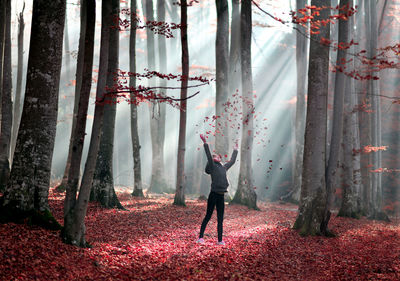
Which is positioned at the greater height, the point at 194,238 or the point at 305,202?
the point at 305,202

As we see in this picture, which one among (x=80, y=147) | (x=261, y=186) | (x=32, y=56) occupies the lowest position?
(x=261, y=186)

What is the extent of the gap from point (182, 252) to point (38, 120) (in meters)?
3.74

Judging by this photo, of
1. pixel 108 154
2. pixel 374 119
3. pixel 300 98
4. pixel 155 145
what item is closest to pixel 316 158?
pixel 108 154

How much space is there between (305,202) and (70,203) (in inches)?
254

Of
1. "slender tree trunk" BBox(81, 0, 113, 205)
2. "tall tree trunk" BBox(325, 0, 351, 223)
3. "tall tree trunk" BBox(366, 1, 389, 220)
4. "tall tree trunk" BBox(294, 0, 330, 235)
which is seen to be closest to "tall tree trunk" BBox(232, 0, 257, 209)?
"tall tree trunk" BBox(325, 0, 351, 223)

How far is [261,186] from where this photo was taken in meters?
30.0

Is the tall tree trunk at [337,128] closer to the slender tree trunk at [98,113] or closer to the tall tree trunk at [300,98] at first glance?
the slender tree trunk at [98,113]

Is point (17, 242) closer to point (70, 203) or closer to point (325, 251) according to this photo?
point (70, 203)

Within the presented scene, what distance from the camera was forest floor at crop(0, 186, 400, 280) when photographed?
552 cm

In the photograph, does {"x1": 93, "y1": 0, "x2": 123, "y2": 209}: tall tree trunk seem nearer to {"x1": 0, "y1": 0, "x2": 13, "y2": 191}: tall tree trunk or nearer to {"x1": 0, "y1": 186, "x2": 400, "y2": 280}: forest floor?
{"x1": 0, "y1": 186, "x2": 400, "y2": 280}: forest floor

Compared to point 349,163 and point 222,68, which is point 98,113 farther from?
point 349,163

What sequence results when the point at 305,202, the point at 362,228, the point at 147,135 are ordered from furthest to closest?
1. the point at 147,135
2. the point at 362,228
3. the point at 305,202

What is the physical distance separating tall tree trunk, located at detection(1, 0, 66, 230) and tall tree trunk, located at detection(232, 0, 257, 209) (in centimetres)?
959

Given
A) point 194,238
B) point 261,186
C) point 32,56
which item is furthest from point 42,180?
point 261,186
